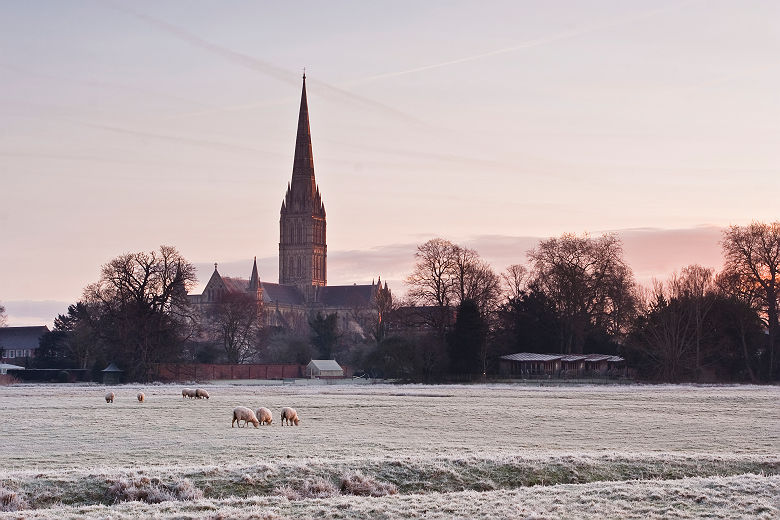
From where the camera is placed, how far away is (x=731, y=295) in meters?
99.4

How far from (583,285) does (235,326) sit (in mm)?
47966

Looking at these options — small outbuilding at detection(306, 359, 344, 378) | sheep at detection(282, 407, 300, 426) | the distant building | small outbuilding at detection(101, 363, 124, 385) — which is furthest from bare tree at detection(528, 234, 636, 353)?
the distant building

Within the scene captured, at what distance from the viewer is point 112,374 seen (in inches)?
3930

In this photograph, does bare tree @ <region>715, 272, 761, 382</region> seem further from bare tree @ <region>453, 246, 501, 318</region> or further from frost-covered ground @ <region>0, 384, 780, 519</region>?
frost-covered ground @ <region>0, 384, 780, 519</region>

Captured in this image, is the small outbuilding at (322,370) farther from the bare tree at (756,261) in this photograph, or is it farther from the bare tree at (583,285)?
the bare tree at (756,261)

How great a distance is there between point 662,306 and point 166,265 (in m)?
49.3

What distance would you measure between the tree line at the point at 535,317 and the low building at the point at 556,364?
162 cm

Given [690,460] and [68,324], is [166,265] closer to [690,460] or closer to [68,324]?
[68,324]

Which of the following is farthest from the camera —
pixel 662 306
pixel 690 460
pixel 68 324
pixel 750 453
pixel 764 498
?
pixel 68 324

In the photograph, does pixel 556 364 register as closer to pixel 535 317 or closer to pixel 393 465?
pixel 535 317

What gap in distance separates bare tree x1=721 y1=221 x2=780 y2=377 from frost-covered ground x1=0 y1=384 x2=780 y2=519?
174 ft

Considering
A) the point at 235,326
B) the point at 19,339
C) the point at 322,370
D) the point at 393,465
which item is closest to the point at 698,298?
the point at 322,370

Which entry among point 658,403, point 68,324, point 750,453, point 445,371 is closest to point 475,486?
point 750,453

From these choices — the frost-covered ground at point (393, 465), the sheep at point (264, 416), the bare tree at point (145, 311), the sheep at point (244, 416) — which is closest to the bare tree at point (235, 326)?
the bare tree at point (145, 311)
